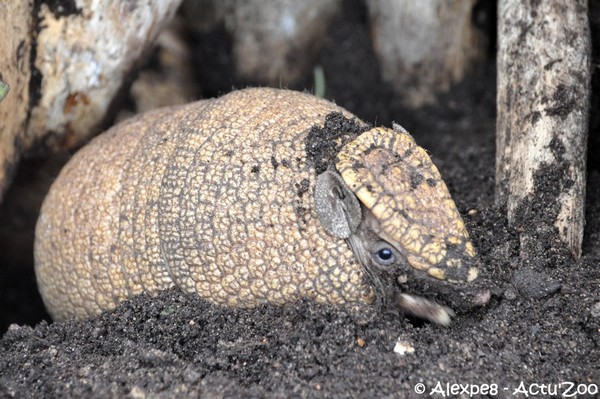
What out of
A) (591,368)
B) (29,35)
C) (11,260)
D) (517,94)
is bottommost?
(11,260)

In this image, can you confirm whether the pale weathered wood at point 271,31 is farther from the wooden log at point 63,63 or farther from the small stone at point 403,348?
the small stone at point 403,348

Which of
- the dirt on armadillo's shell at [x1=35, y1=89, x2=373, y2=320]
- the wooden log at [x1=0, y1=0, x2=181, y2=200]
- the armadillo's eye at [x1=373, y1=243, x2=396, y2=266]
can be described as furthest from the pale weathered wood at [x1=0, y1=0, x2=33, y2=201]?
the armadillo's eye at [x1=373, y1=243, x2=396, y2=266]

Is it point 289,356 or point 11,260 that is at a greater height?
point 289,356

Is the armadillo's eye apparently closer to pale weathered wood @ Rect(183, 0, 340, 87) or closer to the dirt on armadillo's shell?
the dirt on armadillo's shell

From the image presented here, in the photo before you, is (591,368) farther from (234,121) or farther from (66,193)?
(66,193)

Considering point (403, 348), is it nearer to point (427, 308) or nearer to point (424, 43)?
point (427, 308)

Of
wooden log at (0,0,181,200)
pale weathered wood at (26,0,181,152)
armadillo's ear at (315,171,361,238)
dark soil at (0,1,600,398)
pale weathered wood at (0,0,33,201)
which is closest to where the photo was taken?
dark soil at (0,1,600,398)

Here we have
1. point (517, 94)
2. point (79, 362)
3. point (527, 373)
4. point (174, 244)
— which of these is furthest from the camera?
point (517, 94)

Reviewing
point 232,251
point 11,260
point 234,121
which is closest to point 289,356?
point 232,251
